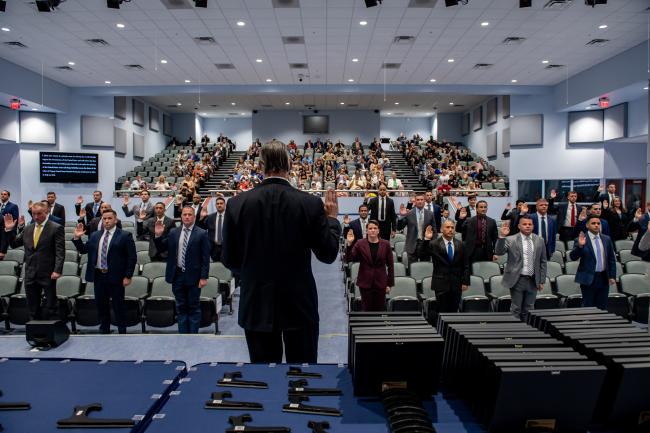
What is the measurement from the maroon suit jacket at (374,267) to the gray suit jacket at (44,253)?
3806 millimetres

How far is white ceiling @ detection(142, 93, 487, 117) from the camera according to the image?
21359mm

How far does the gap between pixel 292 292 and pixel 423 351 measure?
2.40 feet

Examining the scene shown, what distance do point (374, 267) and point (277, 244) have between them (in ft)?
12.3

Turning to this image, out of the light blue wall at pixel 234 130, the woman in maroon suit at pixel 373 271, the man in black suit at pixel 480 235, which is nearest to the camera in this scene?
the woman in maroon suit at pixel 373 271

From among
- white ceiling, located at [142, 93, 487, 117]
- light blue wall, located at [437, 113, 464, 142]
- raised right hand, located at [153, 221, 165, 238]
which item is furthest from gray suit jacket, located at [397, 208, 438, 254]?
light blue wall, located at [437, 113, 464, 142]

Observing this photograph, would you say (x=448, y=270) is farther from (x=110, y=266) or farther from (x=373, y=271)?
(x=110, y=266)

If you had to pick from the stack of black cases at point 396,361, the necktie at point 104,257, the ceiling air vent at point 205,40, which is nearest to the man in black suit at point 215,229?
the necktie at point 104,257

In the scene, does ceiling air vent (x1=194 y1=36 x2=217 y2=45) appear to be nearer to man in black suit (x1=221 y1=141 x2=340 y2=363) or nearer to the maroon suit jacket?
the maroon suit jacket

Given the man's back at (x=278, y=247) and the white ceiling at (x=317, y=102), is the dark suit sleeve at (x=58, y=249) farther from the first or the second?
the white ceiling at (x=317, y=102)

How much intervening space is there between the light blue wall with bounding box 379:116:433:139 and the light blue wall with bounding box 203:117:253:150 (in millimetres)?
8834

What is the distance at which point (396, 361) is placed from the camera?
5.33 feet

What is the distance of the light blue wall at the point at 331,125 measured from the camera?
2648 cm

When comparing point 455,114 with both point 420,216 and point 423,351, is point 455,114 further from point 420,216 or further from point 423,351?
point 423,351

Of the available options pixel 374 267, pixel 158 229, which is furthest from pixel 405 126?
pixel 374 267
